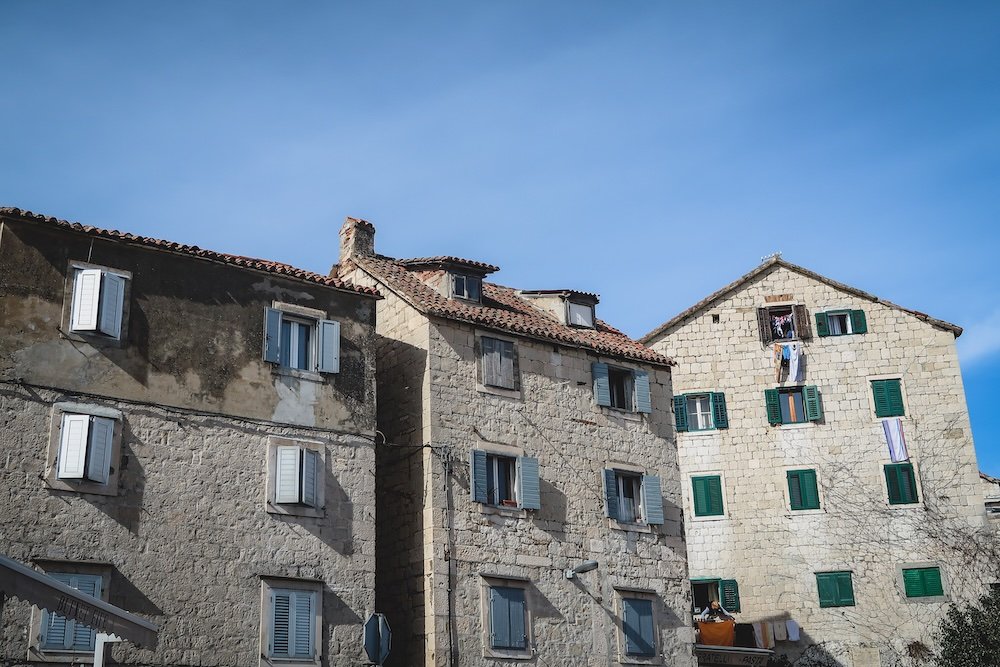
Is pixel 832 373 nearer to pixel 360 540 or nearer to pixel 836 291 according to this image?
pixel 836 291

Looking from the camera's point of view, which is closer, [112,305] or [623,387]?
[112,305]

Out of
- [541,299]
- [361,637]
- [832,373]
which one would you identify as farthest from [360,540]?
[832,373]

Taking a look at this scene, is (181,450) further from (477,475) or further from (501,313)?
(501,313)

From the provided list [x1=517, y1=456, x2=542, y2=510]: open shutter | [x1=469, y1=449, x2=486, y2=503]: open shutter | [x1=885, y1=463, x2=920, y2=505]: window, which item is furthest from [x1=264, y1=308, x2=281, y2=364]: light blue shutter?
[x1=885, y1=463, x2=920, y2=505]: window

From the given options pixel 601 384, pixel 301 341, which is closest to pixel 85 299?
pixel 301 341

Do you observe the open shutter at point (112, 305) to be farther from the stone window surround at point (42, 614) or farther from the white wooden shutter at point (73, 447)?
the stone window surround at point (42, 614)

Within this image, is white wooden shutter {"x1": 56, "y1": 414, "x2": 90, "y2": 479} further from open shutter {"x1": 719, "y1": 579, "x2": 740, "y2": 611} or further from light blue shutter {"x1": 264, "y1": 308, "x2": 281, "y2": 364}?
open shutter {"x1": 719, "y1": 579, "x2": 740, "y2": 611}

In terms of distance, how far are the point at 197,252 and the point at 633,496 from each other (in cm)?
1256

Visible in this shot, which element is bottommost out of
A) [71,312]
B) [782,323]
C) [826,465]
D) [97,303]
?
[826,465]

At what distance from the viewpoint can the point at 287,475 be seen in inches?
920

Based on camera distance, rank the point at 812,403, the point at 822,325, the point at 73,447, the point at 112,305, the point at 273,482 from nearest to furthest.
A: the point at 73,447 → the point at 112,305 → the point at 273,482 → the point at 812,403 → the point at 822,325

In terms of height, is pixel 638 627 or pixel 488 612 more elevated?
pixel 488 612

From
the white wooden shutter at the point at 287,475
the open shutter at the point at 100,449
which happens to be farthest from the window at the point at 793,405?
the open shutter at the point at 100,449

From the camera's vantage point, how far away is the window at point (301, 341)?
958 inches
